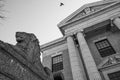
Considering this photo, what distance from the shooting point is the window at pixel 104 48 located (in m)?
10.1

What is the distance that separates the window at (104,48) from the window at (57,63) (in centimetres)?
576

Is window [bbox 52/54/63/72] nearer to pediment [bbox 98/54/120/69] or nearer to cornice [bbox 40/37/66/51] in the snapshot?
cornice [bbox 40/37/66/51]

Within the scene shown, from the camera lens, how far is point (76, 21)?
12078 mm

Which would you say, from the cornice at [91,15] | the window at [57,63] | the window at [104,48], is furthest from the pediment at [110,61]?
the cornice at [91,15]

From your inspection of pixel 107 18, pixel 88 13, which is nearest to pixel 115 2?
pixel 107 18

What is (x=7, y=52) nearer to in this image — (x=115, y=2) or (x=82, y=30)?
(x=82, y=30)

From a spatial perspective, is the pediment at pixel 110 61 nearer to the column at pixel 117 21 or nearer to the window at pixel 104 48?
the window at pixel 104 48

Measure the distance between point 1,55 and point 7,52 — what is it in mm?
126

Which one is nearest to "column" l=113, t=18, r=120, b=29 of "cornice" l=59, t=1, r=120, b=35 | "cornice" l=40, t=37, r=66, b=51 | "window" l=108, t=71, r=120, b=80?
"cornice" l=59, t=1, r=120, b=35

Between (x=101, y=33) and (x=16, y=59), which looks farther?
(x=101, y=33)

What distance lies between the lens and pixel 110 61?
9.00 meters

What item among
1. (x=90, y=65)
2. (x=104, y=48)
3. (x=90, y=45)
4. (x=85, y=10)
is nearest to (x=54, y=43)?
(x=90, y=45)

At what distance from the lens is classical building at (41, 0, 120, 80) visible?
337 inches

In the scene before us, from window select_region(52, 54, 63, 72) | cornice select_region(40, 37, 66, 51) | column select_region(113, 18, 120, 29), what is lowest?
window select_region(52, 54, 63, 72)
